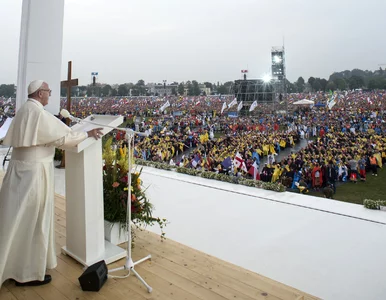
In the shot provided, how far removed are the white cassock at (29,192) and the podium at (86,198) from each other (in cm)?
25

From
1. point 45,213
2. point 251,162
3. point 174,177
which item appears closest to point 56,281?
point 45,213

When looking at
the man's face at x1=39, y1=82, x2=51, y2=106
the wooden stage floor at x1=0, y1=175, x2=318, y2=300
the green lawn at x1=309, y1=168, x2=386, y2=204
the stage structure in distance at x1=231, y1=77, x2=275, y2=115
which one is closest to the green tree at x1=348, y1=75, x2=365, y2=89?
the stage structure in distance at x1=231, y1=77, x2=275, y2=115

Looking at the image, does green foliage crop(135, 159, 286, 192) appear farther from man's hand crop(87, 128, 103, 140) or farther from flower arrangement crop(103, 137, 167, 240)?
man's hand crop(87, 128, 103, 140)

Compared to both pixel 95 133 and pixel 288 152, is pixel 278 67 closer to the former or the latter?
pixel 288 152

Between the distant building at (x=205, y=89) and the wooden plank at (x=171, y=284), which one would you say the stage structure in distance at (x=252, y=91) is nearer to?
the wooden plank at (x=171, y=284)

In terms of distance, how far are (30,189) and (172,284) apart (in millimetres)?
1408

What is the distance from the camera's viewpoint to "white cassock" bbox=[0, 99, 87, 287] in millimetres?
2412

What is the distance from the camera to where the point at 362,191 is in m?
10.4

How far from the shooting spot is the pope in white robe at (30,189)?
7.91ft

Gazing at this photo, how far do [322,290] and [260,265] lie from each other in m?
0.76

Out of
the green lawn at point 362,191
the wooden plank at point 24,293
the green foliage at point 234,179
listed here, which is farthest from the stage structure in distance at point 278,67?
the wooden plank at point 24,293

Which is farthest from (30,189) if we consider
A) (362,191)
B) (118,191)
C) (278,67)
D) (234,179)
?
(278,67)

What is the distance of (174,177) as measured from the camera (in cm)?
902

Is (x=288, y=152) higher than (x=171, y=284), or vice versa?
(x=288, y=152)
